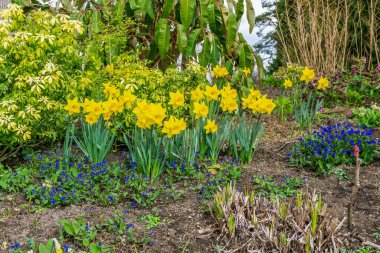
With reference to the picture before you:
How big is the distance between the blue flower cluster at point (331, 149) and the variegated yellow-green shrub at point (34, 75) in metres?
1.90

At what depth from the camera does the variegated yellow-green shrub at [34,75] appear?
4434 millimetres

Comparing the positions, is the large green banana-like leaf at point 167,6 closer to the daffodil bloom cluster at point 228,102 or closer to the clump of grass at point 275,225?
the daffodil bloom cluster at point 228,102

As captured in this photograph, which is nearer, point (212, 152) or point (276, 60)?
point (212, 152)

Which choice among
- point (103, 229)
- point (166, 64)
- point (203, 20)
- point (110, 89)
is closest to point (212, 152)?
point (110, 89)

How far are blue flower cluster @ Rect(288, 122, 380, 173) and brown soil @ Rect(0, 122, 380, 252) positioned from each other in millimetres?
118

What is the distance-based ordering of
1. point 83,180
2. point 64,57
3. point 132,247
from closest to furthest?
point 132,247, point 83,180, point 64,57

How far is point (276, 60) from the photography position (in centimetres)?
1416

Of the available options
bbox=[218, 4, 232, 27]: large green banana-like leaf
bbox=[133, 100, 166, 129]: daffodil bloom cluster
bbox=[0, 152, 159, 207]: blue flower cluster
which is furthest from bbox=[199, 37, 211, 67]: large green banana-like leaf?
bbox=[133, 100, 166, 129]: daffodil bloom cluster

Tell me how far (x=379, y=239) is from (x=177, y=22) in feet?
12.3

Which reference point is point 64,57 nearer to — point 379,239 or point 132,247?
point 132,247

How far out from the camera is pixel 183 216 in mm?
3422

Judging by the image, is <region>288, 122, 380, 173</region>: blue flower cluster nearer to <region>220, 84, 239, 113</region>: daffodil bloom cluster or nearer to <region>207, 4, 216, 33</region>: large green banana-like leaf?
<region>220, 84, 239, 113</region>: daffodil bloom cluster

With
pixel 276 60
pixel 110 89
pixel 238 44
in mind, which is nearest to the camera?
pixel 110 89

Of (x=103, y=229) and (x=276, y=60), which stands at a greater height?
(x=276, y=60)
